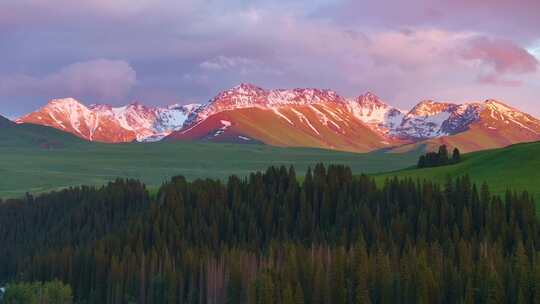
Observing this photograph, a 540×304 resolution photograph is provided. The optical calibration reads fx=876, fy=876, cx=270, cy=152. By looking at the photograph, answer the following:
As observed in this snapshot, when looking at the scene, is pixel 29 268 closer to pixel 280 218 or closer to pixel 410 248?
pixel 280 218

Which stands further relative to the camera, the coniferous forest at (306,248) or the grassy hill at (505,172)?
the grassy hill at (505,172)

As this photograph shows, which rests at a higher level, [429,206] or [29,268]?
[429,206]

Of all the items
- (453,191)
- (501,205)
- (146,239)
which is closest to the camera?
(501,205)

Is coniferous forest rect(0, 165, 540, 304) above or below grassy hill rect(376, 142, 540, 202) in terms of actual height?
below

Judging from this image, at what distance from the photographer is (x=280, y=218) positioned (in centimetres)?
16950

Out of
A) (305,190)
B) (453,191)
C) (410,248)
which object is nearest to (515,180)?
(453,191)

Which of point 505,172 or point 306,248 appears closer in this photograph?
point 306,248

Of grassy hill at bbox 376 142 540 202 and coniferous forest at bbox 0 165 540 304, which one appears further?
grassy hill at bbox 376 142 540 202

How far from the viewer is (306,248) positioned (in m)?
144

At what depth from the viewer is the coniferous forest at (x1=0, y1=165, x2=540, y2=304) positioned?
10844 cm

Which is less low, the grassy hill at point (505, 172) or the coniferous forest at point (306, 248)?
the grassy hill at point (505, 172)

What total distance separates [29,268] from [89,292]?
21232 millimetres

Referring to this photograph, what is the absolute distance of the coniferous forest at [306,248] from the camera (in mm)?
108438

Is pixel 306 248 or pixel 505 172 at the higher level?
pixel 505 172
